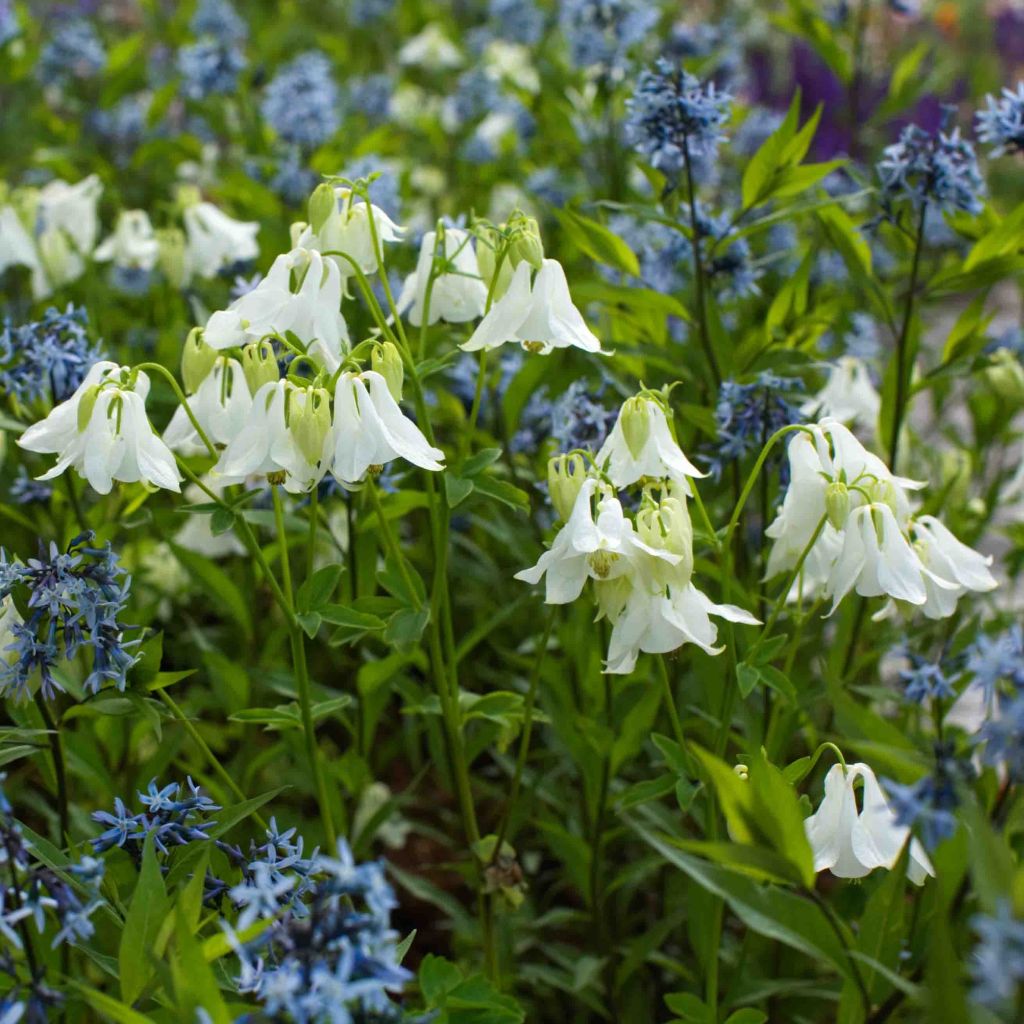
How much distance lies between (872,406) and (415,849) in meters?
1.15

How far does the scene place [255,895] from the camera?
2.76 ft

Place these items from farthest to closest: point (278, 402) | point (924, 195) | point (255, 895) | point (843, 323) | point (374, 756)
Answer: point (843, 323) → point (374, 756) → point (924, 195) → point (278, 402) → point (255, 895)

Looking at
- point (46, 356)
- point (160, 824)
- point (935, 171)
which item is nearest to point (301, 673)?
point (160, 824)

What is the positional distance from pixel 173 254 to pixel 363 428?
4.15ft

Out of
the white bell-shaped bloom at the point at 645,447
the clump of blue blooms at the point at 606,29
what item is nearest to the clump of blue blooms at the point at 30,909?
the white bell-shaped bloom at the point at 645,447

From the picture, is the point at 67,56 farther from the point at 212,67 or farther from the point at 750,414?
the point at 750,414

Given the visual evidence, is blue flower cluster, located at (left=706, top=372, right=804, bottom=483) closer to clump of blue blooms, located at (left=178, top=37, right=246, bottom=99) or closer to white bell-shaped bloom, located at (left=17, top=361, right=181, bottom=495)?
white bell-shaped bloom, located at (left=17, top=361, right=181, bottom=495)

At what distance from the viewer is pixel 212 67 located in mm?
3059

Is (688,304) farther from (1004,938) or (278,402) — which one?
(1004,938)

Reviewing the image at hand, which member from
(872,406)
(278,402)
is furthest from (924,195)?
(278,402)

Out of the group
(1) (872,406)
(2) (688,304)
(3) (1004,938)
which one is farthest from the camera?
(2) (688,304)

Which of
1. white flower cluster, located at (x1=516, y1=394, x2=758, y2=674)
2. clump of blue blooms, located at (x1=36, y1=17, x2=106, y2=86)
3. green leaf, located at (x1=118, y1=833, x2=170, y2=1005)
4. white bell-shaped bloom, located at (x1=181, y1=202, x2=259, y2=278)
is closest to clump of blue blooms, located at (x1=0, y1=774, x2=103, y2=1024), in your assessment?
green leaf, located at (x1=118, y1=833, x2=170, y2=1005)

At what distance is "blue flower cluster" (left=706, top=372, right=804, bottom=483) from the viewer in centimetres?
156

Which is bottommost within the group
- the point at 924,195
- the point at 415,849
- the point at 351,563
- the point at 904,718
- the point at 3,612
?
the point at 415,849
